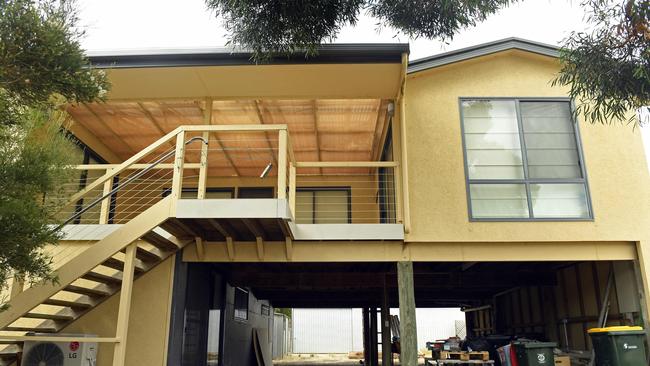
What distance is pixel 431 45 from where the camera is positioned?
7.04 m

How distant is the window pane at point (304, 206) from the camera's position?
1228cm

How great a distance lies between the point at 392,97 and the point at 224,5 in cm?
303

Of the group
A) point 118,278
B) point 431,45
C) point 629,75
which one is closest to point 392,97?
point 431,45

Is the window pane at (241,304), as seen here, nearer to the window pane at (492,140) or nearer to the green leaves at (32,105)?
the window pane at (492,140)

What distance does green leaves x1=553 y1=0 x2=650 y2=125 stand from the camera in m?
5.59

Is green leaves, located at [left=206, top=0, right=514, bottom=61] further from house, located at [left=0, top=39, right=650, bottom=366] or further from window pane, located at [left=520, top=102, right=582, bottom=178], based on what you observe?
window pane, located at [left=520, top=102, right=582, bottom=178]

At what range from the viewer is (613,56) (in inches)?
229

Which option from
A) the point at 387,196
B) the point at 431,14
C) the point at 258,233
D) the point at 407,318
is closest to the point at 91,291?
the point at 258,233

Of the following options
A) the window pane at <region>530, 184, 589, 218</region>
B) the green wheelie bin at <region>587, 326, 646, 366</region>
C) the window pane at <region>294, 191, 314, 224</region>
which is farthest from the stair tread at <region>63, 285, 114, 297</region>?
the green wheelie bin at <region>587, 326, 646, 366</region>

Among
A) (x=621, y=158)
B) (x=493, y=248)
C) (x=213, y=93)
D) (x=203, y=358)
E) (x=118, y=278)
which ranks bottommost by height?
(x=203, y=358)

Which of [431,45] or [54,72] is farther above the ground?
[431,45]

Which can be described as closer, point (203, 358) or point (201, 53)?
point (201, 53)

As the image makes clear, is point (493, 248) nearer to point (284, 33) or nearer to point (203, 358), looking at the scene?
point (284, 33)

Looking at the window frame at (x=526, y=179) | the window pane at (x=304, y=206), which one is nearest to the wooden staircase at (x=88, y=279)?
the window frame at (x=526, y=179)
